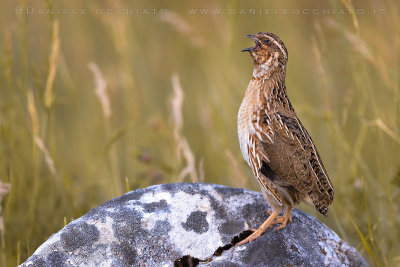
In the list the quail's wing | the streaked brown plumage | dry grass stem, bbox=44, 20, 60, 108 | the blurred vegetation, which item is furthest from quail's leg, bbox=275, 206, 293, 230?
dry grass stem, bbox=44, 20, 60, 108

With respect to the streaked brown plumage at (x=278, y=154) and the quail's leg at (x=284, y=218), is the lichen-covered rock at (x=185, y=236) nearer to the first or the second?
the quail's leg at (x=284, y=218)

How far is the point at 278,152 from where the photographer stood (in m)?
3.71

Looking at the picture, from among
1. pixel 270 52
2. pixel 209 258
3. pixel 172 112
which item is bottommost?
pixel 209 258

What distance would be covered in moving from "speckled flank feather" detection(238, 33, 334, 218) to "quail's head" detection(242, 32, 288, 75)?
3 centimetres

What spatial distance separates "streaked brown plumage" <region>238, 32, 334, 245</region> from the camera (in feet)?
12.0

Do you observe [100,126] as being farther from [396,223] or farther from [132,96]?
[396,223]

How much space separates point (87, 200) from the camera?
5.87 metres

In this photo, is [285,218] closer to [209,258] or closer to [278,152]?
[278,152]

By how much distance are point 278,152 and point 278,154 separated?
0.01 meters

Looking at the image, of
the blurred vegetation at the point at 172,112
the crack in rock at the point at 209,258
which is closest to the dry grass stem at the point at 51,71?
the blurred vegetation at the point at 172,112

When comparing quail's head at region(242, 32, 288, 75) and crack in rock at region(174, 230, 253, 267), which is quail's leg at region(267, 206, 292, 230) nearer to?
crack in rock at region(174, 230, 253, 267)

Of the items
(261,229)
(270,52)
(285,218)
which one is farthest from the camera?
(270,52)

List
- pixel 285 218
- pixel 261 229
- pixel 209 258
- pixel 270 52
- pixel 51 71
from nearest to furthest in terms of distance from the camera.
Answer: pixel 209 258 < pixel 261 229 < pixel 285 218 < pixel 270 52 < pixel 51 71

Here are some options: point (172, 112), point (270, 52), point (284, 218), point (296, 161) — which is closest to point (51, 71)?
point (172, 112)
